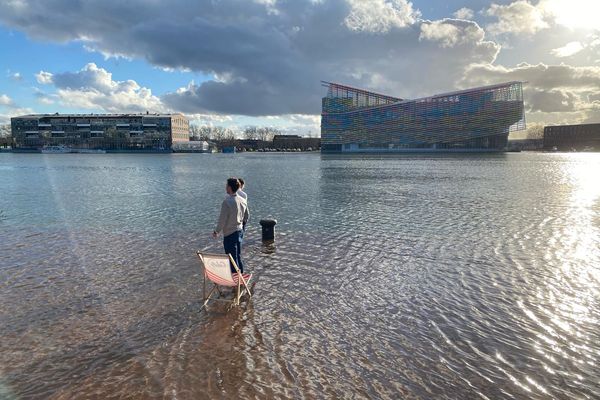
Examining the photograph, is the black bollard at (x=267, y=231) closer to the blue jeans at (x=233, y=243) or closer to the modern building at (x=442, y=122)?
the blue jeans at (x=233, y=243)

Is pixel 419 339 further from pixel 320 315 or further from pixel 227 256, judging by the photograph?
pixel 227 256

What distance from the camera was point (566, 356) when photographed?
621cm

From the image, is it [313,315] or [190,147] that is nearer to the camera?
[313,315]

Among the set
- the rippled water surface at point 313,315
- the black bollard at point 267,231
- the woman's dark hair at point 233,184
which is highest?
the woman's dark hair at point 233,184

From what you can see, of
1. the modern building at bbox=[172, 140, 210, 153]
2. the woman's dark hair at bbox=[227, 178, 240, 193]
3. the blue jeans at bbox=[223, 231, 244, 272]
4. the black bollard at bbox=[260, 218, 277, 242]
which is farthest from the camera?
the modern building at bbox=[172, 140, 210, 153]

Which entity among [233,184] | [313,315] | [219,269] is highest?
[233,184]

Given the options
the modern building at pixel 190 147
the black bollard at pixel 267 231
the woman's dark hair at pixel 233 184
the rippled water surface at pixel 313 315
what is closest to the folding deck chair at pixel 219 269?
the rippled water surface at pixel 313 315

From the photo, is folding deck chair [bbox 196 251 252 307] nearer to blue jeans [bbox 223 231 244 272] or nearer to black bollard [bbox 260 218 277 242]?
blue jeans [bbox 223 231 244 272]

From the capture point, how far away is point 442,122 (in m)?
178

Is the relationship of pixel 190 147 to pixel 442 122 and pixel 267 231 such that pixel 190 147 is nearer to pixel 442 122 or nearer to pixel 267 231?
pixel 442 122

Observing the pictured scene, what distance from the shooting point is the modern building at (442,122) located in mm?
168875

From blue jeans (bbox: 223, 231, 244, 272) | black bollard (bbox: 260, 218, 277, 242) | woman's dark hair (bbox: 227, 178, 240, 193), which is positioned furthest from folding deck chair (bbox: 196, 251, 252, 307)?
black bollard (bbox: 260, 218, 277, 242)

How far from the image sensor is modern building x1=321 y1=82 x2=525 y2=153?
169 meters

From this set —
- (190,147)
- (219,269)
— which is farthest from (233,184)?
(190,147)
